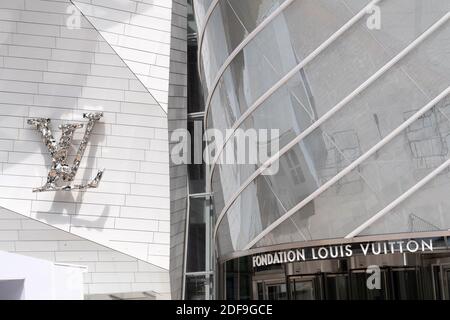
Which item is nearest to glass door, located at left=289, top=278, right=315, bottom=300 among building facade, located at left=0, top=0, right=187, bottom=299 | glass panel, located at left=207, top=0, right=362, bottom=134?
glass panel, located at left=207, top=0, right=362, bottom=134

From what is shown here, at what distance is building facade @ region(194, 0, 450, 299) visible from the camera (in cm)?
1004

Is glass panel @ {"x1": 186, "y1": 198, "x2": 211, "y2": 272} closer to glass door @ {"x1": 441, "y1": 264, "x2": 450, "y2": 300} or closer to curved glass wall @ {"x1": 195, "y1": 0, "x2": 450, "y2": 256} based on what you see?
curved glass wall @ {"x1": 195, "y1": 0, "x2": 450, "y2": 256}

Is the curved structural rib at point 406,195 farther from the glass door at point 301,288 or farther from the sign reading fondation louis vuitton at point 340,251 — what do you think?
the glass door at point 301,288

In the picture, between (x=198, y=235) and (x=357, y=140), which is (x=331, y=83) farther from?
(x=198, y=235)

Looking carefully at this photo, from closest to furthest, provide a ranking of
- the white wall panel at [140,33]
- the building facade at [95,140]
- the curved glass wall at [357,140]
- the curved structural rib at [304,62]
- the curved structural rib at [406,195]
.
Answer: the curved structural rib at [406,195]
the curved glass wall at [357,140]
the curved structural rib at [304,62]
the building facade at [95,140]
the white wall panel at [140,33]

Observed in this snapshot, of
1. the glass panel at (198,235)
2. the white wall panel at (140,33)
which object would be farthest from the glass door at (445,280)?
the white wall panel at (140,33)

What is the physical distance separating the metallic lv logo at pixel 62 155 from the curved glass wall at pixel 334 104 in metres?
4.18

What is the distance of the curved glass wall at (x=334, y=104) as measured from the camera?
400 inches

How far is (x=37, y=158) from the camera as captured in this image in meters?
14.1

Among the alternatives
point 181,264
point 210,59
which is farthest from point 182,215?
point 210,59

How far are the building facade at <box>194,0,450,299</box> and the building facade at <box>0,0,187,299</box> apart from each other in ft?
10.1
